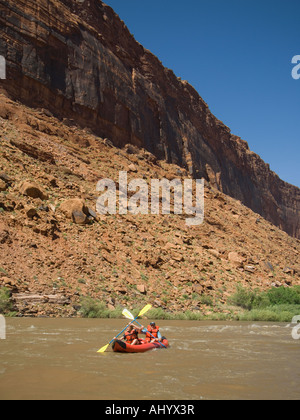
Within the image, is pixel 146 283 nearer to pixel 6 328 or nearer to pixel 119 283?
pixel 119 283

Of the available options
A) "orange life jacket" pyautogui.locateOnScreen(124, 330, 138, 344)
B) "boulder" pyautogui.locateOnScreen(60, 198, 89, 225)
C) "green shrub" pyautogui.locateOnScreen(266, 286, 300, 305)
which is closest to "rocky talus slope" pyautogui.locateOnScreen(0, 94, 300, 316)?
"boulder" pyautogui.locateOnScreen(60, 198, 89, 225)

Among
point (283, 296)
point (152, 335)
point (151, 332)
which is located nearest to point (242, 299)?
point (283, 296)

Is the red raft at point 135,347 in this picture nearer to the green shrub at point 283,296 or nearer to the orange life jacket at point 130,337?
the orange life jacket at point 130,337

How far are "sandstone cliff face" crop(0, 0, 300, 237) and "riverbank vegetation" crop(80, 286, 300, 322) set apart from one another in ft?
65.4

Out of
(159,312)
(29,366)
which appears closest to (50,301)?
(159,312)

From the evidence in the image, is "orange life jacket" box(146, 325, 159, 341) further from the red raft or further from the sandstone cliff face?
the sandstone cliff face

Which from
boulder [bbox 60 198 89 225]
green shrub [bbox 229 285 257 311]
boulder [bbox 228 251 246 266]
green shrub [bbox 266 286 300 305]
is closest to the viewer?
Answer: boulder [bbox 60 198 89 225]

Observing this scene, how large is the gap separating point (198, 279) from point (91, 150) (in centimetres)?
1558

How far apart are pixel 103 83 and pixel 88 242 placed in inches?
812

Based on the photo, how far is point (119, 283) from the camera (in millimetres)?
19562

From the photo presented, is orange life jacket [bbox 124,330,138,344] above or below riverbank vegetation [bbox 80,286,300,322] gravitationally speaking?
above

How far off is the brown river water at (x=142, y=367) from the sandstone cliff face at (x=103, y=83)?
912 inches

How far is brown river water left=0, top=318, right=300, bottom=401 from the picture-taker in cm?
616
